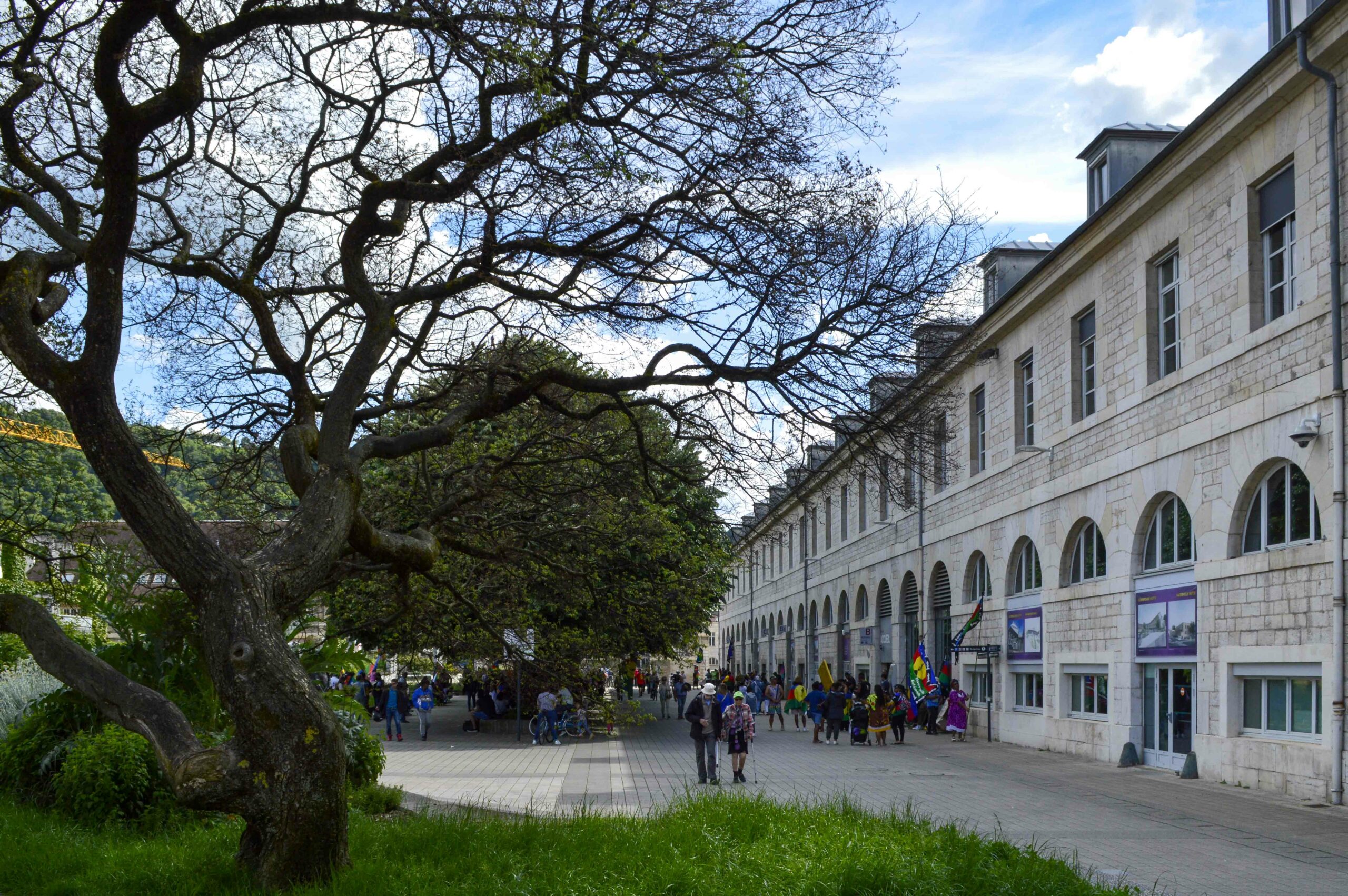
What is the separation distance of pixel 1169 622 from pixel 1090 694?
14.0ft

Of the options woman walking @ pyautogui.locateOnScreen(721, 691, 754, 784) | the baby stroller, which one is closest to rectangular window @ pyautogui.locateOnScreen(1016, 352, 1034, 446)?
the baby stroller

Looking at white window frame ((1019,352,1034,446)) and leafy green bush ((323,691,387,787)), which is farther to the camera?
white window frame ((1019,352,1034,446))

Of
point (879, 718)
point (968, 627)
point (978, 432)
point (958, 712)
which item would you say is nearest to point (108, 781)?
point (879, 718)

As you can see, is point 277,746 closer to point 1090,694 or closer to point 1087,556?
point 1090,694

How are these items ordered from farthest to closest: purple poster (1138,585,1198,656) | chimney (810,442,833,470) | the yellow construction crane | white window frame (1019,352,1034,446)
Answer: white window frame (1019,352,1034,446), purple poster (1138,585,1198,656), the yellow construction crane, chimney (810,442,833,470)

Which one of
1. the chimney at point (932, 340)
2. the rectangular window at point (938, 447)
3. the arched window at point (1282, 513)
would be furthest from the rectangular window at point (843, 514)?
the chimney at point (932, 340)

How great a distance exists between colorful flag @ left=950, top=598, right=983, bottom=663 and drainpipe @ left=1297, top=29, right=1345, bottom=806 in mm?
14332

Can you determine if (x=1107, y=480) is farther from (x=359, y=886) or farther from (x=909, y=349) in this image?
(x=359, y=886)

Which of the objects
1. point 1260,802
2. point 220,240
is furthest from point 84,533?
point 1260,802

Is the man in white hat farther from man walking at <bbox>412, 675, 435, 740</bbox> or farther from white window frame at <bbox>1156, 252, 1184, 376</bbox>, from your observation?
man walking at <bbox>412, 675, 435, 740</bbox>

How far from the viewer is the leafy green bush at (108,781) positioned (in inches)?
466

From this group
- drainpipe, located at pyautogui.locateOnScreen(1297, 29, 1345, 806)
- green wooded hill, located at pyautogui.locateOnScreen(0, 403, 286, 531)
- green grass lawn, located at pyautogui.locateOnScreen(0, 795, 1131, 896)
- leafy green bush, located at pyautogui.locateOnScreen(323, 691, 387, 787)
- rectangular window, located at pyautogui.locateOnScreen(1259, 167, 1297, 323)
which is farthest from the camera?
rectangular window, located at pyautogui.locateOnScreen(1259, 167, 1297, 323)

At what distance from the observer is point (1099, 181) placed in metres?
26.0

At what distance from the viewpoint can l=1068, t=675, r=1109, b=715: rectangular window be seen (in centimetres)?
2392
